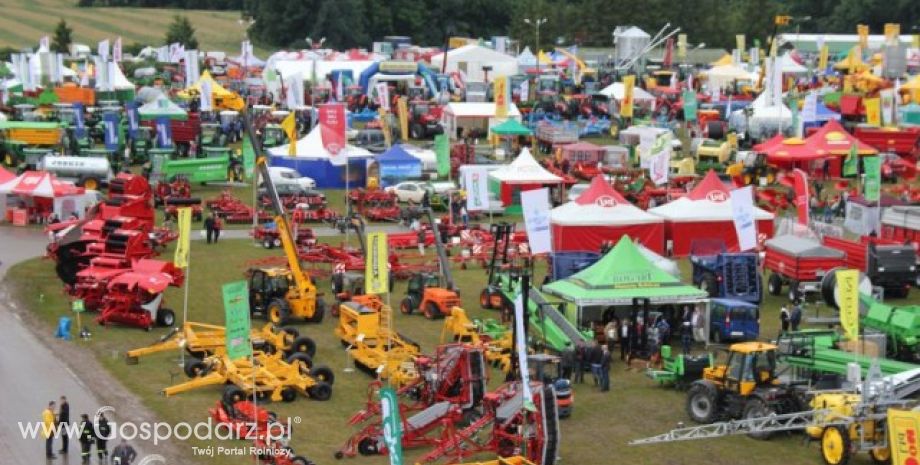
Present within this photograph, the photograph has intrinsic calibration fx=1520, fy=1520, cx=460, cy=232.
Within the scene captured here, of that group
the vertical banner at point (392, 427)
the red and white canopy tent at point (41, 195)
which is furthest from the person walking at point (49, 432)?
the red and white canopy tent at point (41, 195)

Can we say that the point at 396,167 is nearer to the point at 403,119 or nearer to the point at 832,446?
the point at 403,119

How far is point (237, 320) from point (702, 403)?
6593 millimetres

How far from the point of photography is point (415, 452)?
66.0 feet

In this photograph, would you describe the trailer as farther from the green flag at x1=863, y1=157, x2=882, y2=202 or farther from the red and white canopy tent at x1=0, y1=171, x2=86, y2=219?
the red and white canopy tent at x1=0, y1=171, x2=86, y2=219

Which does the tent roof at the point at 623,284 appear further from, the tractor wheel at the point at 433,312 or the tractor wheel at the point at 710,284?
the tractor wheel at the point at 433,312

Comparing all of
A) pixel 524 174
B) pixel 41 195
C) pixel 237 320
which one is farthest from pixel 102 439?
pixel 524 174

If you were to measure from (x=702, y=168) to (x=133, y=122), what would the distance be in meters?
19.1

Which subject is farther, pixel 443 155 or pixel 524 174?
pixel 443 155

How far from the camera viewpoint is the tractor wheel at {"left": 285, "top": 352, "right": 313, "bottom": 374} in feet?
76.6

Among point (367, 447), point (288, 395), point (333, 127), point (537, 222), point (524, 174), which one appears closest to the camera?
point (367, 447)

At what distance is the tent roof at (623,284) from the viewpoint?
26.3 meters

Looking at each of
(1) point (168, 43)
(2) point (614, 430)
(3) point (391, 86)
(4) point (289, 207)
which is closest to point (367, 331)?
(2) point (614, 430)

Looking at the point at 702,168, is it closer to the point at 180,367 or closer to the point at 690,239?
the point at 690,239

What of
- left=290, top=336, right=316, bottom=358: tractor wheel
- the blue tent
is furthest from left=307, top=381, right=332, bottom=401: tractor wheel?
the blue tent
